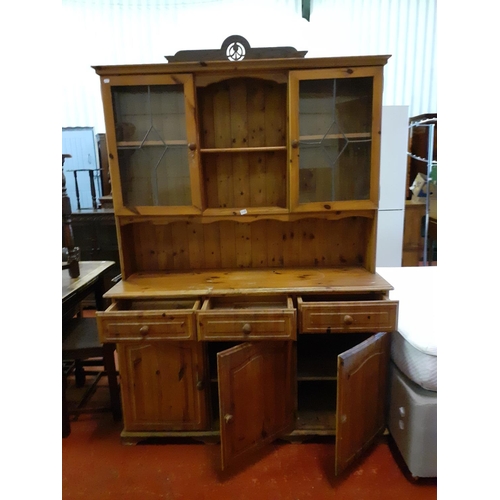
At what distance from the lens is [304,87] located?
5.19ft

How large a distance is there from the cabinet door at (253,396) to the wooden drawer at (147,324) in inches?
8.7

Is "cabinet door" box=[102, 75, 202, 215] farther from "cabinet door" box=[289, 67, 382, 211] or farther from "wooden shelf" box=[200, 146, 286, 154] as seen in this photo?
"cabinet door" box=[289, 67, 382, 211]

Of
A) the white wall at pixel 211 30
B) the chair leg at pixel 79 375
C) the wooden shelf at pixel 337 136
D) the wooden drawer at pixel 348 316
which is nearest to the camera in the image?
the wooden drawer at pixel 348 316

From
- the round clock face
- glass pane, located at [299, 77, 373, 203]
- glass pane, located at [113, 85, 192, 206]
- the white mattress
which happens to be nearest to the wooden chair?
glass pane, located at [113, 85, 192, 206]

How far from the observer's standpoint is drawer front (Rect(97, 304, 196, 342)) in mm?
1529

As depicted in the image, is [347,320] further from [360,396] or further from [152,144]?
[152,144]

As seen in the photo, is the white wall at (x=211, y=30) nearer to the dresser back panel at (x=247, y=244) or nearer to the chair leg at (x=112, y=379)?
the dresser back panel at (x=247, y=244)

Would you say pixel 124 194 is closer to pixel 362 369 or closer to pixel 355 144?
pixel 355 144

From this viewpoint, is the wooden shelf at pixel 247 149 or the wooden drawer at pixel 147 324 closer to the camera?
the wooden drawer at pixel 147 324

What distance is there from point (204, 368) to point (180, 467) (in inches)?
17.4

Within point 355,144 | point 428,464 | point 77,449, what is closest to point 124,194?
point 355,144

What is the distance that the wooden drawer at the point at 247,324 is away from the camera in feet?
4.91

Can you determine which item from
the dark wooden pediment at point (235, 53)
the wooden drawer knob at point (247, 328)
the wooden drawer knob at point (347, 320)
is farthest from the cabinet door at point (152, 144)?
the wooden drawer knob at point (347, 320)

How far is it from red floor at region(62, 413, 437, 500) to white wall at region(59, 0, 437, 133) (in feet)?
9.54
